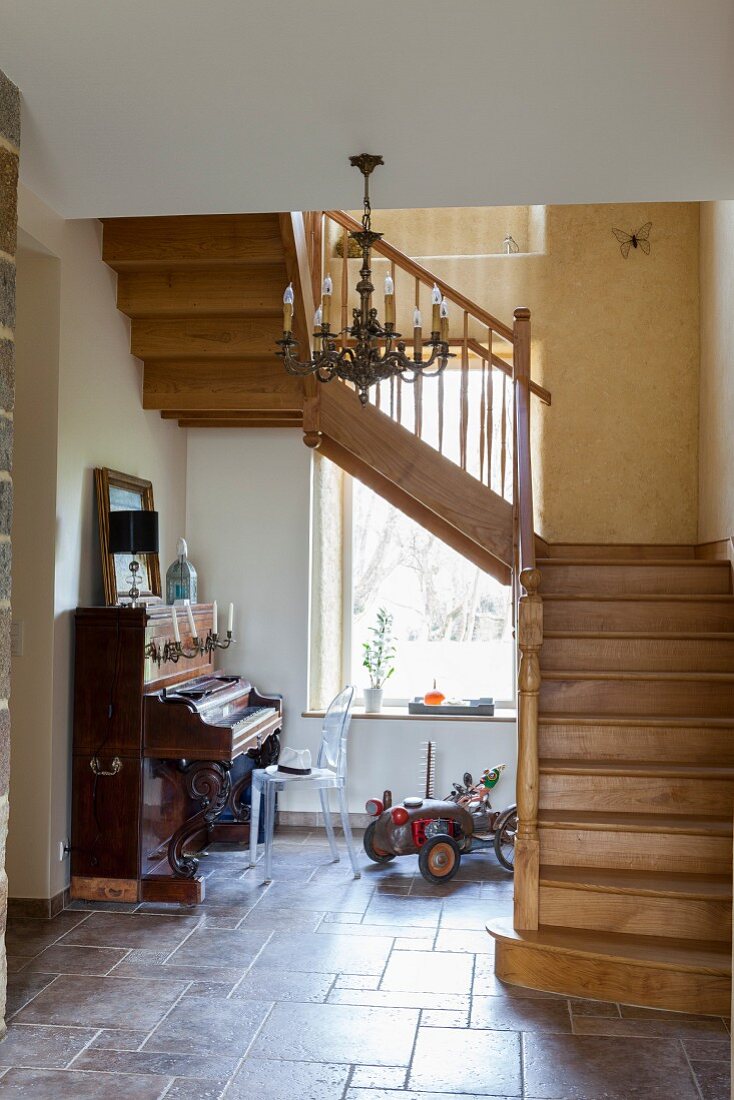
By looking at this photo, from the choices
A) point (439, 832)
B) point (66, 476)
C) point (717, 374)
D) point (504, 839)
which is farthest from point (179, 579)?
point (717, 374)

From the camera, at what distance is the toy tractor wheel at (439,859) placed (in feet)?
16.3

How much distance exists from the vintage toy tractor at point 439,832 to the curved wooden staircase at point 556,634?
885 mm

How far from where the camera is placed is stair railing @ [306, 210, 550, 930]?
12.9ft

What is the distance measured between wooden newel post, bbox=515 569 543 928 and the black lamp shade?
177cm

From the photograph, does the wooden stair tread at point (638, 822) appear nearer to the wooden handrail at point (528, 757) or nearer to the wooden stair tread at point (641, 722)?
the wooden handrail at point (528, 757)

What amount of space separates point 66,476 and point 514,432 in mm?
2241

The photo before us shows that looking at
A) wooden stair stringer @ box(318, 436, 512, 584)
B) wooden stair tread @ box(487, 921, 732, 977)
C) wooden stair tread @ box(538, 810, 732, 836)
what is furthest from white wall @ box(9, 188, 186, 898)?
wooden stair tread @ box(538, 810, 732, 836)

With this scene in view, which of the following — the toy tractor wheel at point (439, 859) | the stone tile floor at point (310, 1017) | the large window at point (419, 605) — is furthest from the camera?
the large window at point (419, 605)

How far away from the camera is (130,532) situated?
4.66 meters

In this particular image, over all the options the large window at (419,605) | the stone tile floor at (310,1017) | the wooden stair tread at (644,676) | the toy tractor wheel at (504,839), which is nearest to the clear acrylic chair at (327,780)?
the stone tile floor at (310,1017)

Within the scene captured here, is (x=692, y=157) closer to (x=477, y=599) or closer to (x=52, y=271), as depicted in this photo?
(x=52, y=271)

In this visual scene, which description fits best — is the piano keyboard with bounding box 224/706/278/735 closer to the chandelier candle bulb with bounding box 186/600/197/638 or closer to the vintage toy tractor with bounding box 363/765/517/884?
the chandelier candle bulb with bounding box 186/600/197/638

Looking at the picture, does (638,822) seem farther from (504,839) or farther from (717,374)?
(717,374)

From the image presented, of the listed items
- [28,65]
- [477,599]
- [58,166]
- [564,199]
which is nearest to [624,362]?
[477,599]
